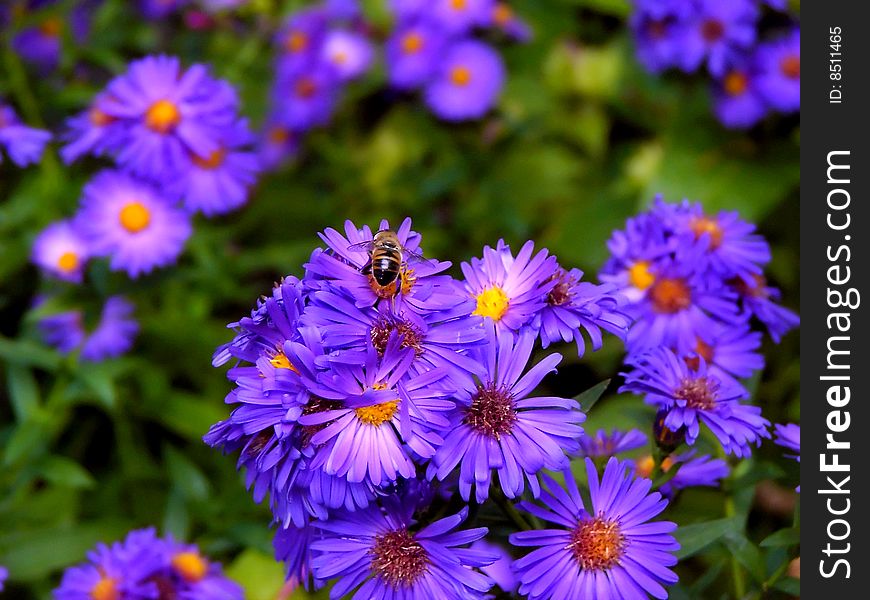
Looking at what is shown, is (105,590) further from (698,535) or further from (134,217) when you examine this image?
(698,535)

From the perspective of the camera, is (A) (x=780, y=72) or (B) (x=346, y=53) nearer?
(A) (x=780, y=72)

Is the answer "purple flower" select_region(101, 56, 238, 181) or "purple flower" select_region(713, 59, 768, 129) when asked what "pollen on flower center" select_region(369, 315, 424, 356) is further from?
"purple flower" select_region(713, 59, 768, 129)

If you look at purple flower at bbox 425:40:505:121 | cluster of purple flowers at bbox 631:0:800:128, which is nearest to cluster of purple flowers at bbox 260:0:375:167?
purple flower at bbox 425:40:505:121

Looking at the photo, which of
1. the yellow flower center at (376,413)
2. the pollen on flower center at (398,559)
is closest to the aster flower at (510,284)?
the yellow flower center at (376,413)

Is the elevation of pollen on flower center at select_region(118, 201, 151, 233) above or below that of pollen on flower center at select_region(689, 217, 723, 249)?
above

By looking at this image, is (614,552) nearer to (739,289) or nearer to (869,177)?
(739,289)

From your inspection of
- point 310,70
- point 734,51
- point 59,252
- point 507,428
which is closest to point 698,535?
point 507,428

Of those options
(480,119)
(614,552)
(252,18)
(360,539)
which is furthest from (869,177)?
(252,18)

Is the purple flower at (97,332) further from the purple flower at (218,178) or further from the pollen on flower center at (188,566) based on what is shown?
the pollen on flower center at (188,566)
